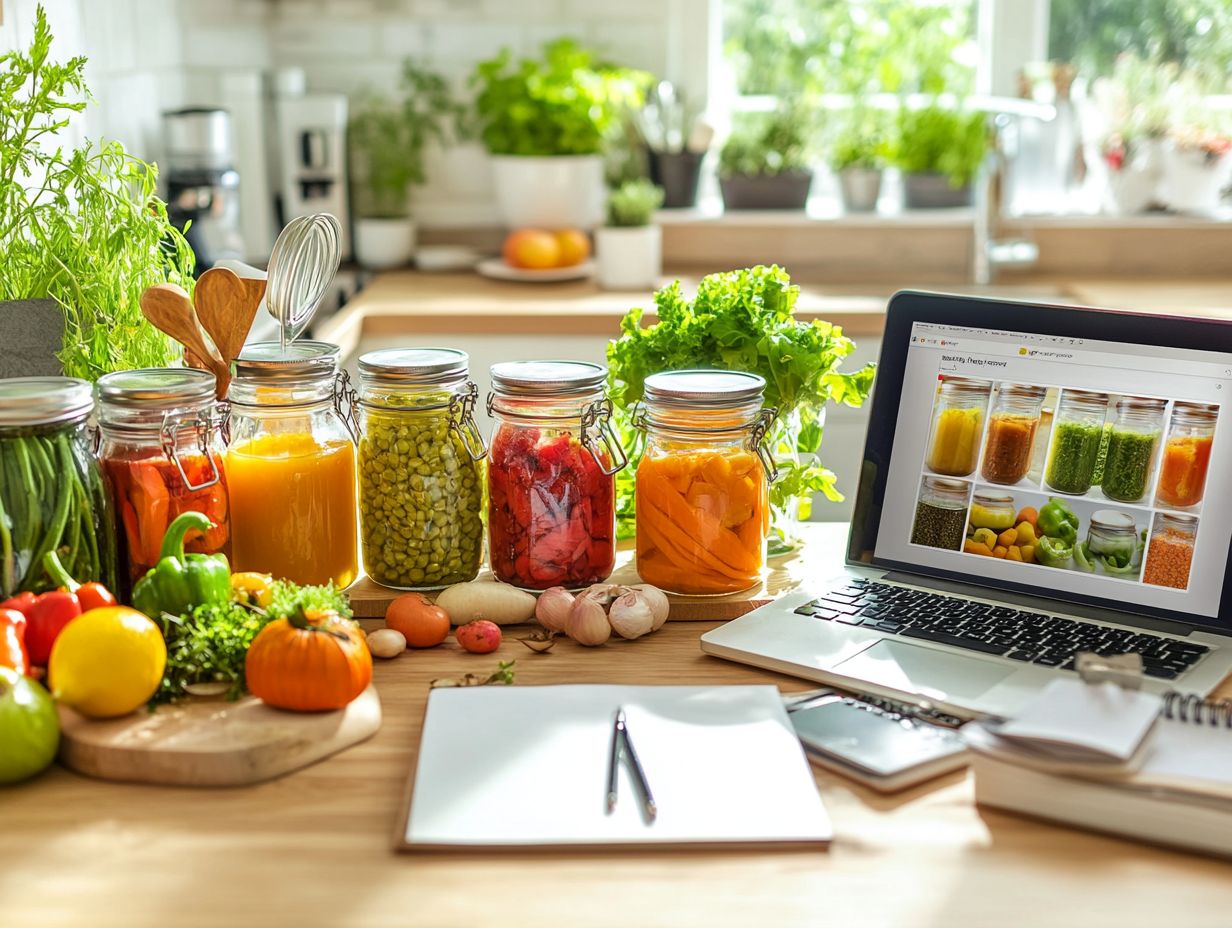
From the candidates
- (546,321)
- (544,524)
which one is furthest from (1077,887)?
(546,321)

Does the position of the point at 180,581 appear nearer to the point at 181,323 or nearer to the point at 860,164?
the point at 181,323

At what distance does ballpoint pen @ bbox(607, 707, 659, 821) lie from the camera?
0.89 m

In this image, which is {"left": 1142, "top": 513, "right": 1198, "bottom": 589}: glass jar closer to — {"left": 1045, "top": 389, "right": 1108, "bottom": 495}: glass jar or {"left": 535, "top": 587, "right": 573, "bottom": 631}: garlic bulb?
{"left": 1045, "top": 389, "right": 1108, "bottom": 495}: glass jar

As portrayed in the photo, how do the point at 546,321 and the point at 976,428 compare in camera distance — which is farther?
the point at 546,321

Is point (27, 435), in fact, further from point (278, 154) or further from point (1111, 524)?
point (278, 154)

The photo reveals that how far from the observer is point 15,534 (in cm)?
108

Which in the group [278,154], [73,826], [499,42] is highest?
[499,42]

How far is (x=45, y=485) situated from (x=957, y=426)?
0.84 m

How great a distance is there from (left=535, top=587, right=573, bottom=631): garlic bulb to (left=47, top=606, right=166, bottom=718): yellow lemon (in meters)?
0.35

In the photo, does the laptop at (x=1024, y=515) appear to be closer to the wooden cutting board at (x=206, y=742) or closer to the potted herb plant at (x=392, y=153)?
the wooden cutting board at (x=206, y=742)

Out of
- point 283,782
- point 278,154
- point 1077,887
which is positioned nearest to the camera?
point 1077,887

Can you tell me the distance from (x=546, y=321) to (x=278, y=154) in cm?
101

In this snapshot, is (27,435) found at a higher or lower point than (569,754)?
higher

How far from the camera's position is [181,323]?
49.7 inches
